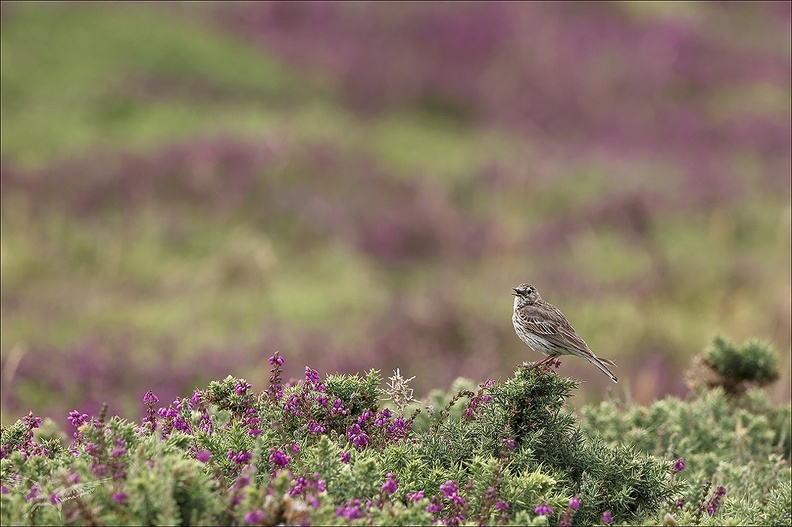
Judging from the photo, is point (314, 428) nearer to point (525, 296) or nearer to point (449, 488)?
point (449, 488)

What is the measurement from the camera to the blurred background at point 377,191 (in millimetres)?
13133

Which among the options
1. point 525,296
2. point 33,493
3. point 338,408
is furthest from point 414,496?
point 525,296

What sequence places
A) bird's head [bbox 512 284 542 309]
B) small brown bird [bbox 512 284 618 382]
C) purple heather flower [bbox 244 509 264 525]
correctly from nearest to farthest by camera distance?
purple heather flower [bbox 244 509 264 525], small brown bird [bbox 512 284 618 382], bird's head [bbox 512 284 542 309]

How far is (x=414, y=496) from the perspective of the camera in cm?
379

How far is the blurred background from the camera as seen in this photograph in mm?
13133

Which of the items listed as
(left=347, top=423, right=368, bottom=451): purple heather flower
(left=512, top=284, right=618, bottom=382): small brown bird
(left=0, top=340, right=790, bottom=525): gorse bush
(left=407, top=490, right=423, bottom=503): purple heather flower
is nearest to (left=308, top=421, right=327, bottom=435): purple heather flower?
(left=0, top=340, right=790, bottom=525): gorse bush

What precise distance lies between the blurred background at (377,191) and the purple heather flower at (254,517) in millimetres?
4476

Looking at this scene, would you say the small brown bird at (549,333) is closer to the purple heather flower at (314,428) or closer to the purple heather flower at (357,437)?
the purple heather flower at (357,437)

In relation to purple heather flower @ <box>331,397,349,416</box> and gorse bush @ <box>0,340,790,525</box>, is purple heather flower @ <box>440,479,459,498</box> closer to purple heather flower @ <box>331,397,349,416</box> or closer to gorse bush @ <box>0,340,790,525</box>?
gorse bush @ <box>0,340,790,525</box>

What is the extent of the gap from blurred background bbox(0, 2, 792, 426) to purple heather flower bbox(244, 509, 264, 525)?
14.7 ft

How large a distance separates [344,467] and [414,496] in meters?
0.28

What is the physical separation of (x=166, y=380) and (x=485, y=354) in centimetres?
385

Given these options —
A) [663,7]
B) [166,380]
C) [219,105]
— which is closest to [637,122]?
[663,7]

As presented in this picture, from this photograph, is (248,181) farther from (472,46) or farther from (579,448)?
(579,448)
